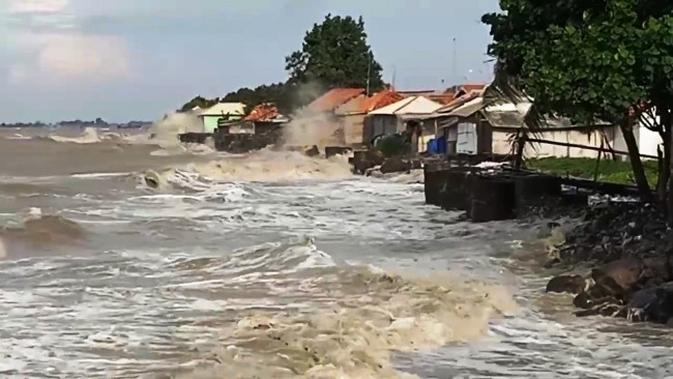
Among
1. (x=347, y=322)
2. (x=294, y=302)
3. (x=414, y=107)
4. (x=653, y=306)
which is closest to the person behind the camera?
(x=347, y=322)

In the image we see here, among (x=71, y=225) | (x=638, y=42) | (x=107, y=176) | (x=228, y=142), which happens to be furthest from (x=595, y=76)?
(x=228, y=142)

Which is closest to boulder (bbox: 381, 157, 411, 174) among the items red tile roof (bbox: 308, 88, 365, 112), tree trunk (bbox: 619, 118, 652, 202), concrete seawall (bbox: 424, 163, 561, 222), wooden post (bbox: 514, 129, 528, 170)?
wooden post (bbox: 514, 129, 528, 170)

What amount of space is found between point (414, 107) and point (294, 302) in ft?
138

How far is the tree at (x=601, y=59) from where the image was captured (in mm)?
13844

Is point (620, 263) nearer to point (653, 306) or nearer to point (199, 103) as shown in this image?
point (653, 306)

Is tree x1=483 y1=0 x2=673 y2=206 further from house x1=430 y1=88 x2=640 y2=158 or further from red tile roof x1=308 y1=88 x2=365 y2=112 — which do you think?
red tile roof x1=308 y1=88 x2=365 y2=112

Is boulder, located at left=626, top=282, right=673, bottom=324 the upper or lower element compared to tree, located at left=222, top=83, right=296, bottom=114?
lower

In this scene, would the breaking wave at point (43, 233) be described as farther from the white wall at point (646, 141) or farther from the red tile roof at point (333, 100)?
the red tile roof at point (333, 100)

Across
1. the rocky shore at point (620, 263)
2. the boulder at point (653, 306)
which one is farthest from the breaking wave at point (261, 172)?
the boulder at point (653, 306)

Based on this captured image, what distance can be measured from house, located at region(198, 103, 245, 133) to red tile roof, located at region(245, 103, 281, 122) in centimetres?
919

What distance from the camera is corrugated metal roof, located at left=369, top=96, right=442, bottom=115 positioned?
177 ft

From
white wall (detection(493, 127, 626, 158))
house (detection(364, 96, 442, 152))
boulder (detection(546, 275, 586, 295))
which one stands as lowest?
boulder (detection(546, 275, 586, 295))

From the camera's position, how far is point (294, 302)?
13172 millimetres

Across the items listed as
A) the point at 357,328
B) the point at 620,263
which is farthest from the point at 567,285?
the point at 357,328
